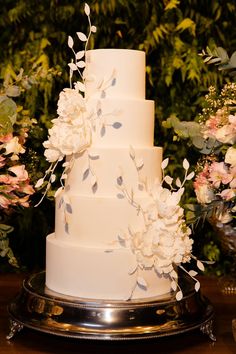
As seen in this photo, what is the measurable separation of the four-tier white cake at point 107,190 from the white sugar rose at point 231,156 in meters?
0.22

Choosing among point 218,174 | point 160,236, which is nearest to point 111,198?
point 160,236

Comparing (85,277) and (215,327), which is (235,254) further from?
(85,277)

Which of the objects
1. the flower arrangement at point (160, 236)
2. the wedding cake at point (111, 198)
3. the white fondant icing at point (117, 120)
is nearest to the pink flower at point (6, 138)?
the wedding cake at point (111, 198)

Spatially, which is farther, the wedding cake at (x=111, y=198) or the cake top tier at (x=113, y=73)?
the cake top tier at (x=113, y=73)

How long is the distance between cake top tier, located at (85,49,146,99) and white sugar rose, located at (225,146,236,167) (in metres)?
0.33

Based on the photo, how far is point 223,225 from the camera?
1.62 metres

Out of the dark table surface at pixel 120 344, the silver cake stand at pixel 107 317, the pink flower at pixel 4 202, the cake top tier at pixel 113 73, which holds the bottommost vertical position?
the dark table surface at pixel 120 344

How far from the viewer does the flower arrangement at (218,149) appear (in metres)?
1.58

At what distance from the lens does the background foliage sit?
2.73 meters

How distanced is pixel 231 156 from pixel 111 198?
318 mm

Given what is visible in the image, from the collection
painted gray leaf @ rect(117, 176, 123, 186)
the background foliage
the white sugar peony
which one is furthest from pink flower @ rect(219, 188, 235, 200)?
the background foliage

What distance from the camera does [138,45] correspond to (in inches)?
110

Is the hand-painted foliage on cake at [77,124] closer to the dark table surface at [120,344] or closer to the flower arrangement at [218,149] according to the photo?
the flower arrangement at [218,149]

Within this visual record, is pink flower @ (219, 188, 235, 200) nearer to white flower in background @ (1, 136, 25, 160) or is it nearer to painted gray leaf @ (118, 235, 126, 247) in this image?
painted gray leaf @ (118, 235, 126, 247)
